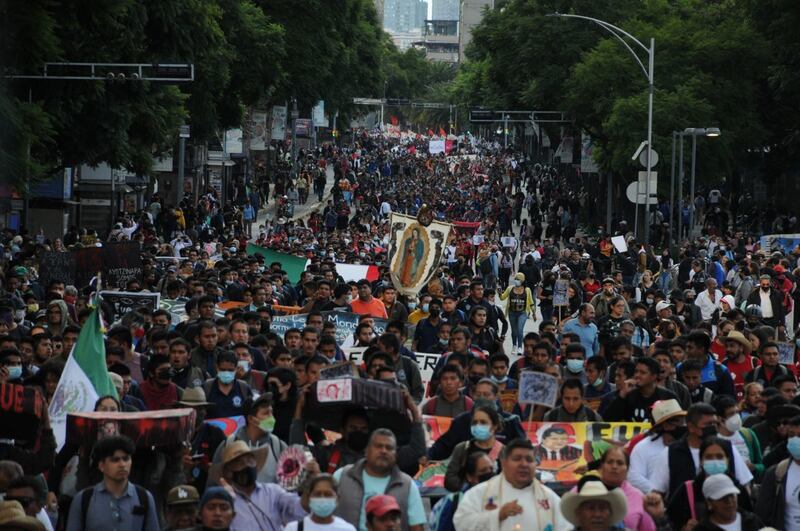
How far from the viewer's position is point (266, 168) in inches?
3243

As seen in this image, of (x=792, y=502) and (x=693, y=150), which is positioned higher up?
(x=693, y=150)

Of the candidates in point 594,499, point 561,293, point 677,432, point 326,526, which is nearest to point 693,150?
point 561,293

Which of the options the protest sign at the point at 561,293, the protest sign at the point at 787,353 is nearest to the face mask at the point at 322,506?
the protest sign at the point at 787,353

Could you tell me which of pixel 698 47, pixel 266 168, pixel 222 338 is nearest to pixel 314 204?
pixel 266 168

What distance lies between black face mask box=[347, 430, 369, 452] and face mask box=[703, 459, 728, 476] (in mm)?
1905

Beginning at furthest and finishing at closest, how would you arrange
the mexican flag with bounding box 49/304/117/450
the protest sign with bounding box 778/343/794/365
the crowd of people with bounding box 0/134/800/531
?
the protest sign with bounding box 778/343/794/365
the mexican flag with bounding box 49/304/117/450
the crowd of people with bounding box 0/134/800/531

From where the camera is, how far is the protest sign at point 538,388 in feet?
44.2

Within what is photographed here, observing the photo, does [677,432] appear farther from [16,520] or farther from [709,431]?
[16,520]

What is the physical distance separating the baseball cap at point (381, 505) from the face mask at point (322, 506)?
0.17 meters

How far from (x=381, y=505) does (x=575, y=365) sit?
6.95m

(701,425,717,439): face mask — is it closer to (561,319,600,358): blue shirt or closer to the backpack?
the backpack

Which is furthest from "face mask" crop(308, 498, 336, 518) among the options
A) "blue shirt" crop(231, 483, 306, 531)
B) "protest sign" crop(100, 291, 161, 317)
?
"protest sign" crop(100, 291, 161, 317)

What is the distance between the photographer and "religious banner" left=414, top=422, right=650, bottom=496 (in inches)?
484

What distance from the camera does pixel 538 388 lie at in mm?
13523
